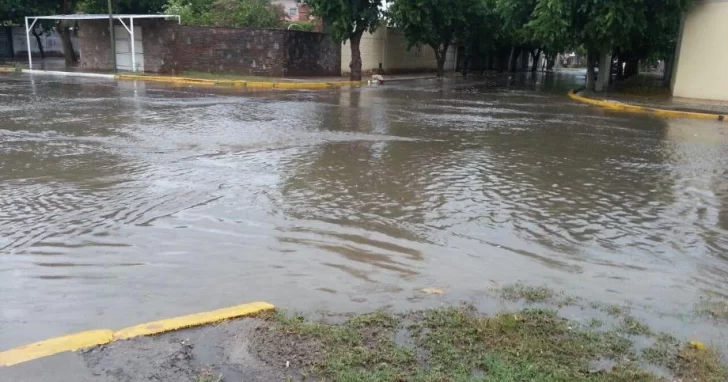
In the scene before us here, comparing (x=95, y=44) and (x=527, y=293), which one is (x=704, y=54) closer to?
(x=527, y=293)

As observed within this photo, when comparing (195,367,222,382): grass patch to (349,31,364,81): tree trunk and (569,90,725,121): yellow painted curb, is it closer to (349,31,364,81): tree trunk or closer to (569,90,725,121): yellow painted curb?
(569,90,725,121): yellow painted curb

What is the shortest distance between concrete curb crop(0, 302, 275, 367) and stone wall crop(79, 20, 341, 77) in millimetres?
29000

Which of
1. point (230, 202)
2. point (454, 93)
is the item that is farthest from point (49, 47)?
point (230, 202)

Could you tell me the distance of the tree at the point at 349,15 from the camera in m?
30.3

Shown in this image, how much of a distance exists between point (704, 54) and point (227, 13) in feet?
83.5

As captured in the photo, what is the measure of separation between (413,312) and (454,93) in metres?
22.9

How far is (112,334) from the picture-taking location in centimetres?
395

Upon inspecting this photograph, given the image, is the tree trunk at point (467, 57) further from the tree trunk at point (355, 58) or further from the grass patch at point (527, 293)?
the grass patch at point (527, 293)

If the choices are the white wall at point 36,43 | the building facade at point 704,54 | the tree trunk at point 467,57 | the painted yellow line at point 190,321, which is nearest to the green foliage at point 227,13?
the tree trunk at point 467,57

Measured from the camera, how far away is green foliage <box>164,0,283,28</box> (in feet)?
119

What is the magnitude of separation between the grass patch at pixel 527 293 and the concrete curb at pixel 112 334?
1843 millimetres

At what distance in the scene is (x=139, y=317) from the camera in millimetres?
4422

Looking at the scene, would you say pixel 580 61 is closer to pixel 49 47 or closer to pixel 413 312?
pixel 49 47

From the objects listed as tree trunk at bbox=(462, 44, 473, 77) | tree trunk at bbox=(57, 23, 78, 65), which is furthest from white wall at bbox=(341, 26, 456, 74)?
tree trunk at bbox=(57, 23, 78, 65)
